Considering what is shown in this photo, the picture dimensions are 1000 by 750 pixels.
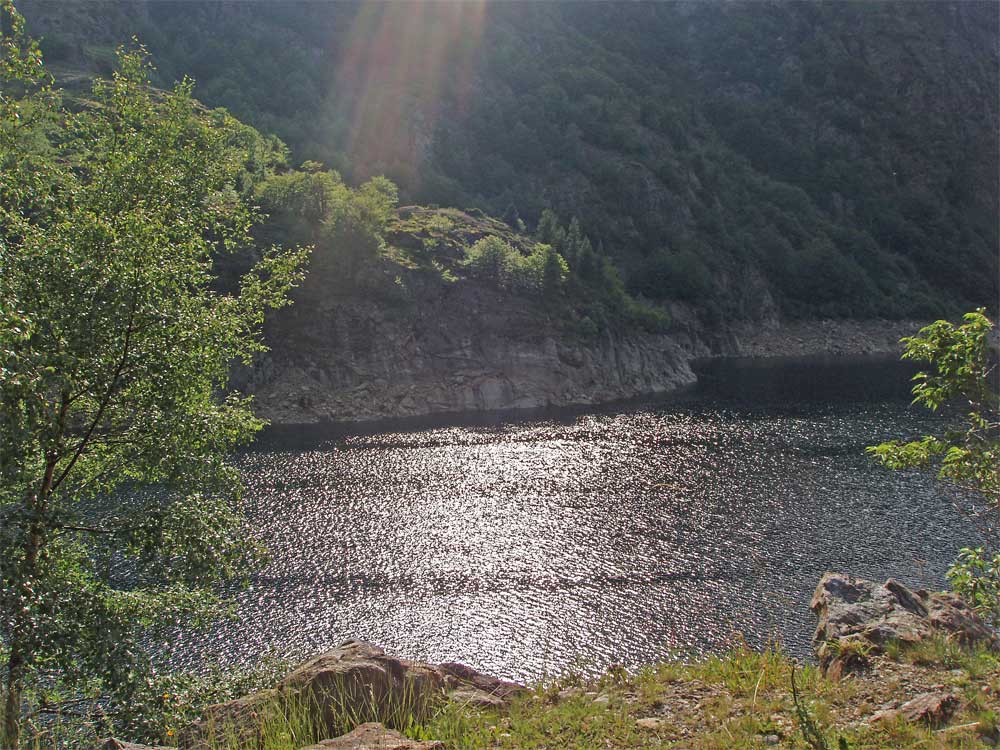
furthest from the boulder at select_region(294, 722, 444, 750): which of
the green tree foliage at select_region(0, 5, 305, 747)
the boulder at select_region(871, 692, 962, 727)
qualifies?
the boulder at select_region(871, 692, 962, 727)

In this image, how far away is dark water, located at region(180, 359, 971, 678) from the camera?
23.6 metres

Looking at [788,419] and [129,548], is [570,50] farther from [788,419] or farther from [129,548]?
[129,548]

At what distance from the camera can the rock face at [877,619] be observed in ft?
52.2

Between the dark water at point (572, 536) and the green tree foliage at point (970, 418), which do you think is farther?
the dark water at point (572, 536)

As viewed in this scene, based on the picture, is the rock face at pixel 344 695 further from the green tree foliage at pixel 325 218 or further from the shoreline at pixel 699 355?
the green tree foliage at pixel 325 218

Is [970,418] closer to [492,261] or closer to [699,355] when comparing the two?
[492,261]

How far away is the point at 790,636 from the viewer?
2197cm

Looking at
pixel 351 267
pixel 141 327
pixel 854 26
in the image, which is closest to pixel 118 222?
pixel 141 327

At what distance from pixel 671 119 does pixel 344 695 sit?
16672 cm

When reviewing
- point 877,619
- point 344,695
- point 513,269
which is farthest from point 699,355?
point 344,695

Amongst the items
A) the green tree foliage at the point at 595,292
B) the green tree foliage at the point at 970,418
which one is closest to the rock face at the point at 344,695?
the green tree foliage at the point at 970,418

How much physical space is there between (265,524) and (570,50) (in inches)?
6909

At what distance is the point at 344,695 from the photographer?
37.1 ft

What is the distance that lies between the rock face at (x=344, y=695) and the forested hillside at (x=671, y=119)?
10929cm
